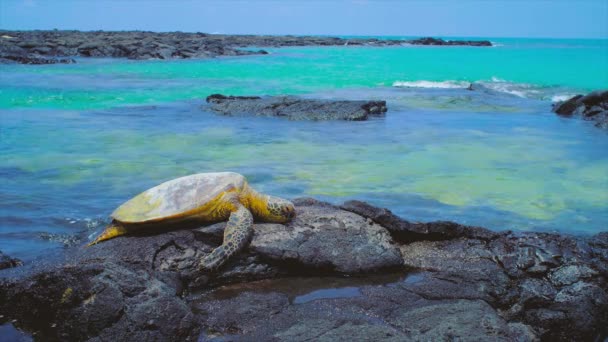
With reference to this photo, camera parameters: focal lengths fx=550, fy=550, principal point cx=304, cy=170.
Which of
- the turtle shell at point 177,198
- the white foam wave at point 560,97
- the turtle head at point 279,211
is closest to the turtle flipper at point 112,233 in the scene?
the turtle shell at point 177,198

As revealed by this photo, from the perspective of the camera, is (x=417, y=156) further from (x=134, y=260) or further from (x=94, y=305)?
(x=94, y=305)

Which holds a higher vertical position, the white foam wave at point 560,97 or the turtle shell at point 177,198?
the turtle shell at point 177,198

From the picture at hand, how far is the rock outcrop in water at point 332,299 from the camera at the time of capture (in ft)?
12.7

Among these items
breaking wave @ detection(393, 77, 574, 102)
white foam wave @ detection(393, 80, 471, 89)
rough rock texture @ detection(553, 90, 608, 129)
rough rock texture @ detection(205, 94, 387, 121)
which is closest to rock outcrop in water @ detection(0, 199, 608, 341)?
rough rock texture @ detection(205, 94, 387, 121)

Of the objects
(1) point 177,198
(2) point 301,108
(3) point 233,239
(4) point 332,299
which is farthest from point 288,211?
(2) point 301,108

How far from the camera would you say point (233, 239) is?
5012mm

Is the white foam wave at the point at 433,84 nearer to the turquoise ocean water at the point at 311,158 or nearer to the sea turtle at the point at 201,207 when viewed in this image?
the turquoise ocean water at the point at 311,158

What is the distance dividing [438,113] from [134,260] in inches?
631

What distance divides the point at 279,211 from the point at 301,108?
12.7 metres

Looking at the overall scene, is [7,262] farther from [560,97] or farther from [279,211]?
[560,97]

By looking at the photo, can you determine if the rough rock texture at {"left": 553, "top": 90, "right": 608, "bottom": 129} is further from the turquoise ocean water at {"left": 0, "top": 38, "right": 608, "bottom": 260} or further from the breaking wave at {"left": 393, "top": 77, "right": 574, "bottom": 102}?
the breaking wave at {"left": 393, "top": 77, "right": 574, "bottom": 102}

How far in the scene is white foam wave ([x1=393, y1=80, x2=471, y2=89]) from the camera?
30.9 meters

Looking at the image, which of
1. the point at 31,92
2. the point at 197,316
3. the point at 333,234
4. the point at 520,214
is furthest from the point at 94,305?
the point at 31,92

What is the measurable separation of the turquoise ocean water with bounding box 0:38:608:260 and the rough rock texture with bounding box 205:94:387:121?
71cm
